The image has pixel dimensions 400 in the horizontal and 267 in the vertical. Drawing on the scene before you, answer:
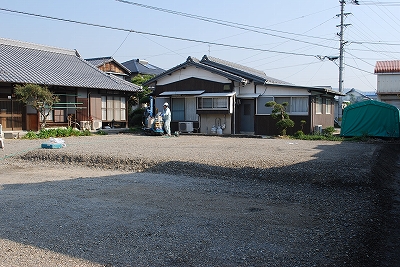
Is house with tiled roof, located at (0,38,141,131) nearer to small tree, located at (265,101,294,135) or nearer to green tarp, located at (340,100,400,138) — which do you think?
small tree, located at (265,101,294,135)

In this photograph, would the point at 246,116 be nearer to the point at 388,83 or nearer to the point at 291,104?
the point at 291,104

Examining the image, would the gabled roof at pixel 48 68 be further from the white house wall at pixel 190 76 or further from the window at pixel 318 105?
the window at pixel 318 105

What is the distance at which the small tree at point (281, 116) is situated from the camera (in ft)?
62.7

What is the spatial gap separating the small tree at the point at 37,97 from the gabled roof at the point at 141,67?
20817 mm

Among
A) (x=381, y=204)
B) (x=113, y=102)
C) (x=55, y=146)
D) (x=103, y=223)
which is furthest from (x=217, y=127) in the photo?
(x=103, y=223)

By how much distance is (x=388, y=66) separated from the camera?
22281mm

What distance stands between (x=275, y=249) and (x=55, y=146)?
1008cm

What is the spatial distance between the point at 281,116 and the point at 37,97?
38.4 feet

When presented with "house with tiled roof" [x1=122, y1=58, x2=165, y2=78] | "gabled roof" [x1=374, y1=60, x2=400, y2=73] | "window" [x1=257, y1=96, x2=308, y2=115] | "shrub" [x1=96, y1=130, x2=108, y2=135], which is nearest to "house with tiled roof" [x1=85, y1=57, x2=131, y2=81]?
"house with tiled roof" [x1=122, y1=58, x2=165, y2=78]

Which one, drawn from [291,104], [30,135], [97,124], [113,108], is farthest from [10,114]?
[291,104]

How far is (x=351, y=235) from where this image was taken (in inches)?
190

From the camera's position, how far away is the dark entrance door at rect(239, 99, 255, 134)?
21984 mm

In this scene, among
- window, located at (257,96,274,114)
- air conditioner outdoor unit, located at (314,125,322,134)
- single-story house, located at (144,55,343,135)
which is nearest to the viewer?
air conditioner outdoor unit, located at (314,125,322,134)

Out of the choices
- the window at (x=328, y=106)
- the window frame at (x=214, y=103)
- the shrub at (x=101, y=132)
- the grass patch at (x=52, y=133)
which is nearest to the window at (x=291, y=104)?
the window frame at (x=214, y=103)
